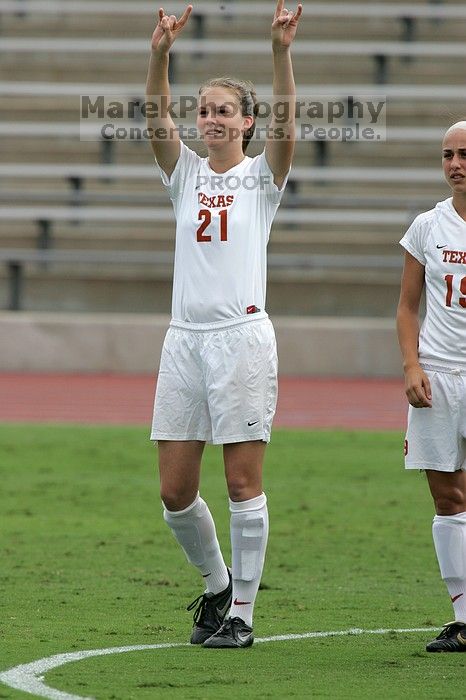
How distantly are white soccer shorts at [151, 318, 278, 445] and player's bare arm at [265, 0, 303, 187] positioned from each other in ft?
2.01

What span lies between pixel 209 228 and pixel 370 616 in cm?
174

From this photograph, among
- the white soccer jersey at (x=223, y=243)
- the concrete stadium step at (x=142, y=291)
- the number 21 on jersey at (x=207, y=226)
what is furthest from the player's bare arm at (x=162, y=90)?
the concrete stadium step at (x=142, y=291)

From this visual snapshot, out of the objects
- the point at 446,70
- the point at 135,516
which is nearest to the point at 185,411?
the point at 135,516

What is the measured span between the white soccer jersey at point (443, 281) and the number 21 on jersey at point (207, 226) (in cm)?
66

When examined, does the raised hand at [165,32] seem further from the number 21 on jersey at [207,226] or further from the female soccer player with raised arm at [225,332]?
the number 21 on jersey at [207,226]

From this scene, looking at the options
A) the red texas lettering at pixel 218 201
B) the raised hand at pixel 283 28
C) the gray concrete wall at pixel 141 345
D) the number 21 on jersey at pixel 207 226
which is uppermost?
the raised hand at pixel 283 28

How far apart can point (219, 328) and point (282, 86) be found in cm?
91

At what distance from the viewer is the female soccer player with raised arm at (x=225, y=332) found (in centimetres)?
495

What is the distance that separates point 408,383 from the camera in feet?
15.9

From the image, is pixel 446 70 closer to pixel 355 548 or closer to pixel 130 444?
pixel 130 444

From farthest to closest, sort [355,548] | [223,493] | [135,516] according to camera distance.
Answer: [223,493] → [135,516] → [355,548]

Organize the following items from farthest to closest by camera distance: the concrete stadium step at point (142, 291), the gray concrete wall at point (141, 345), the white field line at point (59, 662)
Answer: the concrete stadium step at point (142, 291)
the gray concrete wall at point (141, 345)
the white field line at point (59, 662)

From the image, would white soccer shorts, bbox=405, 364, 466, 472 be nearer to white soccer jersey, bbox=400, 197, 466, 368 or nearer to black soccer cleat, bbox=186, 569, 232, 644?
white soccer jersey, bbox=400, 197, 466, 368

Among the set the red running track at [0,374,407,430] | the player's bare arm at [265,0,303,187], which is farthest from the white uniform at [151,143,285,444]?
the red running track at [0,374,407,430]
